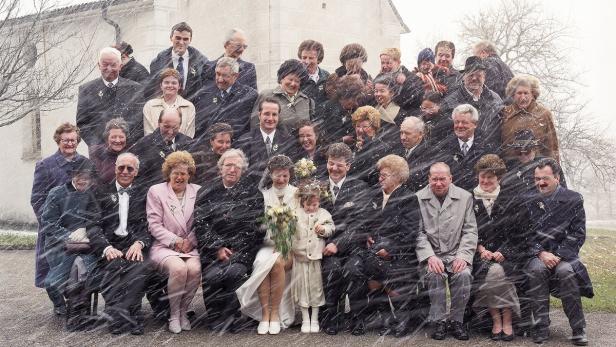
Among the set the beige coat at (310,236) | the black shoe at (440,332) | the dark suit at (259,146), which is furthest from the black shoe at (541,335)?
the dark suit at (259,146)

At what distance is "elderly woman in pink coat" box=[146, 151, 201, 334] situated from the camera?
6.85 m

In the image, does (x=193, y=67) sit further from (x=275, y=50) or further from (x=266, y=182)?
(x=275, y=50)

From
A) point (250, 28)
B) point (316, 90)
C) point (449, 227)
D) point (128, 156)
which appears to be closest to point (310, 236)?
point (449, 227)

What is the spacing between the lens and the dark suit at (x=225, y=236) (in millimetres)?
6934

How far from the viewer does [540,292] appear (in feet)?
21.4

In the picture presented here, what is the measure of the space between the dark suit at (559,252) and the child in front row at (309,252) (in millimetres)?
1875

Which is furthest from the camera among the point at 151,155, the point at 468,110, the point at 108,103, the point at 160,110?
the point at 108,103

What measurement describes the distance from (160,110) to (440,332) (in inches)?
147

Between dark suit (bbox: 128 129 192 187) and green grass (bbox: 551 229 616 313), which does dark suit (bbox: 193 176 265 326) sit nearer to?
dark suit (bbox: 128 129 192 187)

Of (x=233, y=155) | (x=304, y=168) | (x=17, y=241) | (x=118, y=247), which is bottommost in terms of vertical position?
(x=17, y=241)

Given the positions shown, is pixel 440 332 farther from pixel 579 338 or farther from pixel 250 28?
pixel 250 28

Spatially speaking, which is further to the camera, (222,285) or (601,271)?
(601,271)

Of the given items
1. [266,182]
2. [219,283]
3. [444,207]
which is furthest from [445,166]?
[219,283]

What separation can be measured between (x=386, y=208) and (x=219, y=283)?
1.71m
